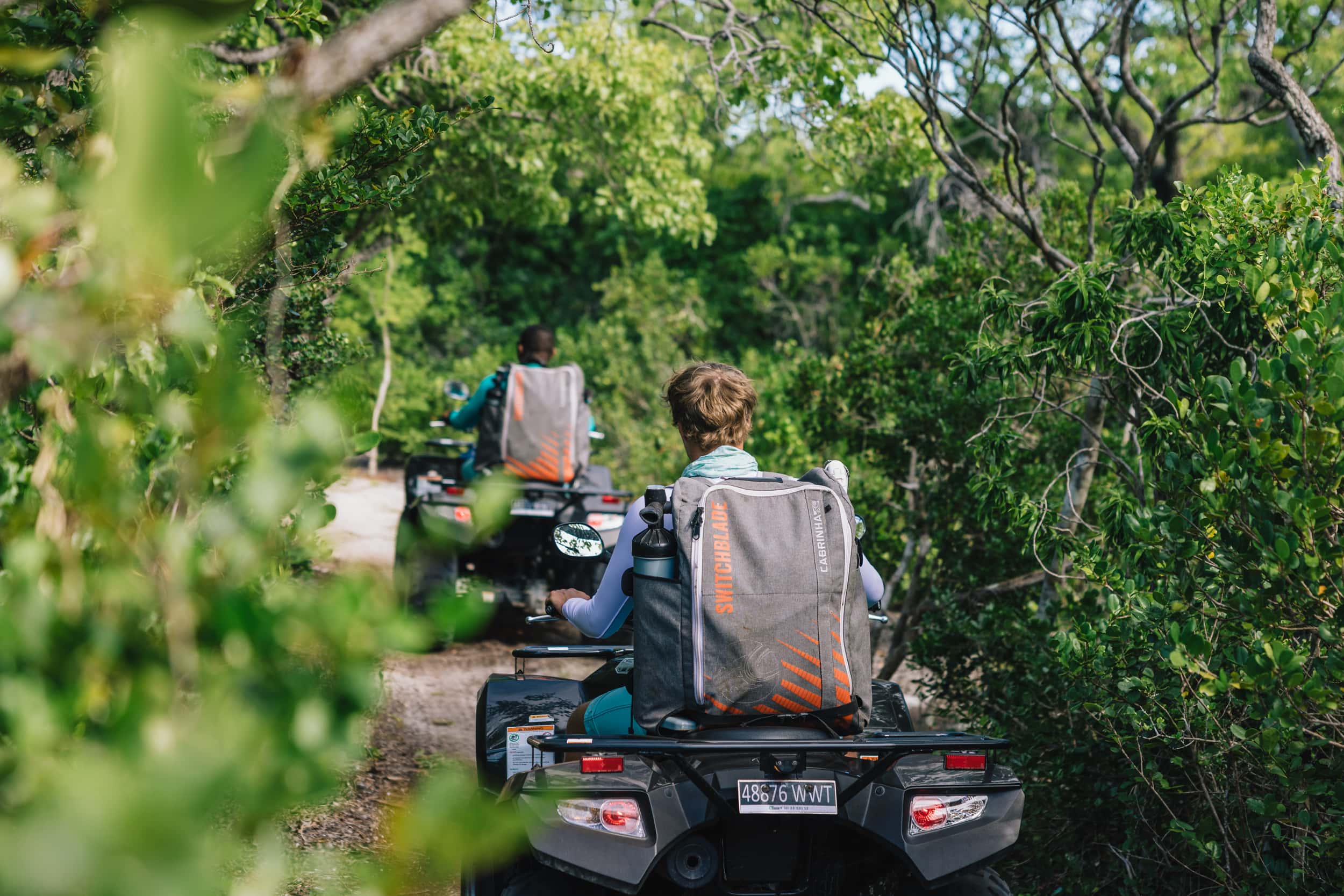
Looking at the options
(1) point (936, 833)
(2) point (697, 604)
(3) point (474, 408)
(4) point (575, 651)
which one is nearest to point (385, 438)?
(4) point (575, 651)

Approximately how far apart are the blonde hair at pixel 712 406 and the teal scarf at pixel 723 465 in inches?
5.0

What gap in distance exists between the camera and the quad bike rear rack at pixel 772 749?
257 centimetres

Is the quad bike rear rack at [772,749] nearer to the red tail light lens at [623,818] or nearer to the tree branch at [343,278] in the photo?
the red tail light lens at [623,818]

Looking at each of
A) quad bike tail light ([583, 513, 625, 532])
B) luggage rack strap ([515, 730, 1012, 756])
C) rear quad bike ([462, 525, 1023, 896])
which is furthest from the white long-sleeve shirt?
quad bike tail light ([583, 513, 625, 532])

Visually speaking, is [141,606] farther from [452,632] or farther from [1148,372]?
[1148,372]

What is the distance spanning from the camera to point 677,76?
10859 millimetres

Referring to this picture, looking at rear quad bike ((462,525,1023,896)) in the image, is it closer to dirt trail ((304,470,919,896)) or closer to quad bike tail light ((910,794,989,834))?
quad bike tail light ((910,794,989,834))

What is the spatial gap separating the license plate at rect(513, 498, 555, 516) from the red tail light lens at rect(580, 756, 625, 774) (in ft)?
16.2

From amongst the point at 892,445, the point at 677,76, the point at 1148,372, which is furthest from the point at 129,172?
the point at 677,76

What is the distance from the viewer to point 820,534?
2.76m

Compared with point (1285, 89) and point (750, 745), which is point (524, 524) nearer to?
point (1285, 89)

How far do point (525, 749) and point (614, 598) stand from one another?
61 cm

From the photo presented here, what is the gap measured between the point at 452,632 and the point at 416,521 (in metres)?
5.75

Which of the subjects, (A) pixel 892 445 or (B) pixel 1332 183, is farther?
(A) pixel 892 445
